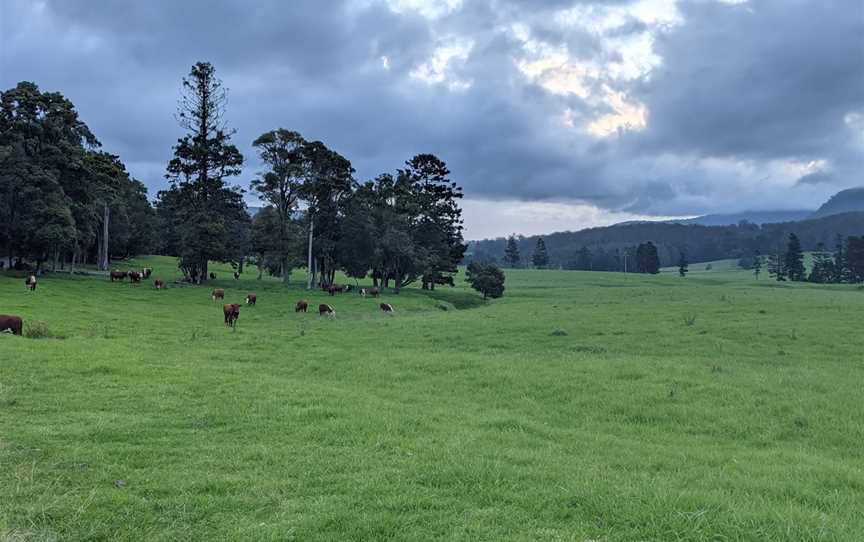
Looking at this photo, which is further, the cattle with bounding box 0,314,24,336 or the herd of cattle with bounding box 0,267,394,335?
the herd of cattle with bounding box 0,267,394,335

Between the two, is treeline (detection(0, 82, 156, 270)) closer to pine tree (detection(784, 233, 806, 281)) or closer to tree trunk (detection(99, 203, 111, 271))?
tree trunk (detection(99, 203, 111, 271))

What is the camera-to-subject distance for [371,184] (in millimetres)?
61875

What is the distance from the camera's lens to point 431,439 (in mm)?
8828

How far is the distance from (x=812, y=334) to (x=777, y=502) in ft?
63.4

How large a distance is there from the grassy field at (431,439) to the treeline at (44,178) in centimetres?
2735

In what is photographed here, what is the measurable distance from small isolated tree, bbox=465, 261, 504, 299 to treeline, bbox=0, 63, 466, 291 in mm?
3543

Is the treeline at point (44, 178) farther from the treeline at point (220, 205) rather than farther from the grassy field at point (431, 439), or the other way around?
the grassy field at point (431, 439)

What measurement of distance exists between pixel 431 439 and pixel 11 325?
1792cm

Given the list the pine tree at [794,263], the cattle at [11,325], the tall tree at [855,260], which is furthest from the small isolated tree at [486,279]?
the tall tree at [855,260]

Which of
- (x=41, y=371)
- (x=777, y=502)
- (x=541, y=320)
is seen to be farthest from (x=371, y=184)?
(x=777, y=502)

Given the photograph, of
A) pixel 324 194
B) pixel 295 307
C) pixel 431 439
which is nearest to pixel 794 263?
pixel 324 194

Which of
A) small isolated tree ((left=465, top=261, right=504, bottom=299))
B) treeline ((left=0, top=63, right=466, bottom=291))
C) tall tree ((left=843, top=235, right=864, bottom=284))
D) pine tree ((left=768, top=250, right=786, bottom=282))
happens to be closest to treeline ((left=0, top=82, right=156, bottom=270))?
treeline ((left=0, top=63, right=466, bottom=291))

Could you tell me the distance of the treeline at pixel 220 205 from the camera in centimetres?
4259

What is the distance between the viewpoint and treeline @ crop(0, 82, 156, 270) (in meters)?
41.2
